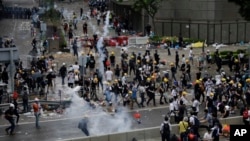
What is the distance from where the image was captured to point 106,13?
65.4 m

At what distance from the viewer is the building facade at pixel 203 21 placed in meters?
52.2

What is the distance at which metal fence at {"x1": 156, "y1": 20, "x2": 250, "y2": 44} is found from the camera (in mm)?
52375

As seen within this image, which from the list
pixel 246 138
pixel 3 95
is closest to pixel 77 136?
pixel 3 95

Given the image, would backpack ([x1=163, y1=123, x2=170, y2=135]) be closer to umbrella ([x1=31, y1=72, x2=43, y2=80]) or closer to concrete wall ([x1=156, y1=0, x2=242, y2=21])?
umbrella ([x1=31, y1=72, x2=43, y2=80])

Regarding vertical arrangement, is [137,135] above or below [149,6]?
below

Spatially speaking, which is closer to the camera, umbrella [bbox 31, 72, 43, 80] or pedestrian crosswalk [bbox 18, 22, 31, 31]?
umbrella [bbox 31, 72, 43, 80]

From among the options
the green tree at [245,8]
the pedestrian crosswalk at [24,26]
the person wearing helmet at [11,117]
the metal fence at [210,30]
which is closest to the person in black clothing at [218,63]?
the green tree at [245,8]

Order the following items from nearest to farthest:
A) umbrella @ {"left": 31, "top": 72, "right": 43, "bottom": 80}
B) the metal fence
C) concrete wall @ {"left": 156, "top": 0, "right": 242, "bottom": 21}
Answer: umbrella @ {"left": 31, "top": 72, "right": 43, "bottom": 80} < concrete wall @ {"left": 156, "top": 0, "right": 242, "bottom": 21} < the metal fence

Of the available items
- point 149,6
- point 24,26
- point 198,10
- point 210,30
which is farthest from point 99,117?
point 24,26

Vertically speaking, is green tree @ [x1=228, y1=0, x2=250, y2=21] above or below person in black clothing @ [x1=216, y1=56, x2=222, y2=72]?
above

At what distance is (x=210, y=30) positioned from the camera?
52.2 m

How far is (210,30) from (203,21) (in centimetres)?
98

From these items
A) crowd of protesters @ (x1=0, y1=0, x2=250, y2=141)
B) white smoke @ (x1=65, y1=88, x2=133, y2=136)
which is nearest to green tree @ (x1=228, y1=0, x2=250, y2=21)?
crowd of protesters @ (x1=0, y1=0, x2=250, y2=141)

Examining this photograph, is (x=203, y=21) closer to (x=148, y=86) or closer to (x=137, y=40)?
(x=137, y=40)
